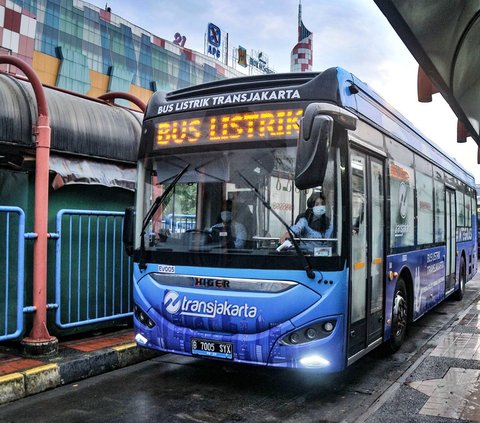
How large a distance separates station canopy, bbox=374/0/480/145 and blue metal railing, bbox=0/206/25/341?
4347 millimetres

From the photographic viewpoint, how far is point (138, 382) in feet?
18.1

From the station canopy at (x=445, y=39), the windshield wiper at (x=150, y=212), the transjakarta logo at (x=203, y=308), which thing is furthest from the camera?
the windshield wiper at (x=150, y=212)

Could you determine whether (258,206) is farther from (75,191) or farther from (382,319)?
(75,191)

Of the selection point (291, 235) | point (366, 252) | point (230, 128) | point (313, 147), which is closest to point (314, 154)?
point (313, 147)

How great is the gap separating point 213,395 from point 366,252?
204 cm

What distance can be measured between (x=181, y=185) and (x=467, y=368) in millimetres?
3764

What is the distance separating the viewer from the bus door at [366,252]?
5051 mm

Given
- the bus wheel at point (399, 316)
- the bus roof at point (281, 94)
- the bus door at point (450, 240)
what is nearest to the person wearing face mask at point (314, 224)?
the bus roof at point (281, 94)

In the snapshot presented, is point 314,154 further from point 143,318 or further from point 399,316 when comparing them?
point 399,316

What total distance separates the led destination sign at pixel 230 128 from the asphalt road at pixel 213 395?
2.40m

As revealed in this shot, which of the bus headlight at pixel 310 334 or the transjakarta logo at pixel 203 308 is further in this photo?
the transjakarta logo at pixel 203 308

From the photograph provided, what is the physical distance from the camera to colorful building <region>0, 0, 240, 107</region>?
30.8 m

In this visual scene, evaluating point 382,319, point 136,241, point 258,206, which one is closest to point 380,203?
point 382,319

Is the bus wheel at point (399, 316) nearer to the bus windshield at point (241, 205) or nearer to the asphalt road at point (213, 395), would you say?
the asphalt road at point (213, 395)
